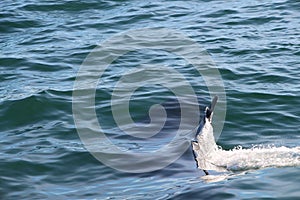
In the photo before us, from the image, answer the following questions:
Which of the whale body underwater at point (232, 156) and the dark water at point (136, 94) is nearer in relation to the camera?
the dark water at point (136, 94)

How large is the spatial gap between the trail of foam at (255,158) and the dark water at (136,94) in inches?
9.5

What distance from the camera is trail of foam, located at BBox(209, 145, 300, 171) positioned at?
7.59 m

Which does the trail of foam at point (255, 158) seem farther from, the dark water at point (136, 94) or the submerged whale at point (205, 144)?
the dark water at point (136, 94)

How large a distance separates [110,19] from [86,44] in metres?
1.88

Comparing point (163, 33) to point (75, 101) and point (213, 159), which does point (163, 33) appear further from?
point (213, 159)

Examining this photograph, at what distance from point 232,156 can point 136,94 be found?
3.25m

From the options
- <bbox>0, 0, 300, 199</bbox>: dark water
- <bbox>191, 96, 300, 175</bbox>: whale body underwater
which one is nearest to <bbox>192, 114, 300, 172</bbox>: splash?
<bbox>191, 96, 300, 175</bbox>: whale body underwater

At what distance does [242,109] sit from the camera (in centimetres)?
1024

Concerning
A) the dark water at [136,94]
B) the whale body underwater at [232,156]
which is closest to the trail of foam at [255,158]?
the whale body underwater at [232,156]

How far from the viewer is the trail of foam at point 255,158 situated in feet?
24.9

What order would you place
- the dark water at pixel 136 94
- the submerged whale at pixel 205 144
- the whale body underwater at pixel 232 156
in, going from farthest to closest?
the submerged whale at pixel 205 144, the whale body underwater at pixel 232 156, the dark water at pixel 136 94

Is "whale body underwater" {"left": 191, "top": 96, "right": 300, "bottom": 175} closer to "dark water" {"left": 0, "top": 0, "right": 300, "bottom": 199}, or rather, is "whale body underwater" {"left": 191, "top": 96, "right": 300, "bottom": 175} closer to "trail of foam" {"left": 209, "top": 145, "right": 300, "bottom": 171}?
"trail of foam" {"left": 209, "top": 145, "right": 300, "bottom": 171}

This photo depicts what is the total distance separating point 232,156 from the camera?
812 centimetres

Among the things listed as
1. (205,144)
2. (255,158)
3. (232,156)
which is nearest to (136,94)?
(205,144)
